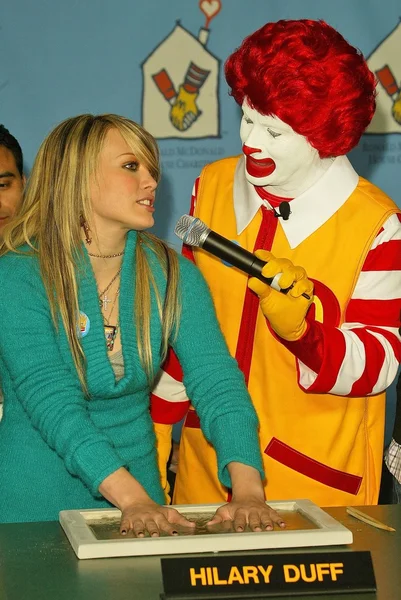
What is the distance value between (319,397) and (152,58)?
159 cm

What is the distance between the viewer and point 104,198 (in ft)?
5.68

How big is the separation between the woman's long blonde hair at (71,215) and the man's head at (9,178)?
75 cm

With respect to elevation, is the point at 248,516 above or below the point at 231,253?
below

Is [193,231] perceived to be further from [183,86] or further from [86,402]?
[183,86]

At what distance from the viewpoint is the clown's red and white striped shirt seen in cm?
173

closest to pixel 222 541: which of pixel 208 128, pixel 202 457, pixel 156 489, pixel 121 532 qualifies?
pixel 121 532

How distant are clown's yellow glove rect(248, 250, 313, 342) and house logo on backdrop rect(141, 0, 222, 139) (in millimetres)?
1520

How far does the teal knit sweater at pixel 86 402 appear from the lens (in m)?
1.55

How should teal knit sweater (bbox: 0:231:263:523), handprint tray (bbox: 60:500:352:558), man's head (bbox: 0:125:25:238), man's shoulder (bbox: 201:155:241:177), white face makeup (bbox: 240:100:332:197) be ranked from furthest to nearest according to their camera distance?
man's head (bbox: 0:125:25:238)
man's shoulder (bbox: 201:155:241:177)
white face makeup (bbox: 240:100:332:197)
teal knit sweater (bbox: 0:231:263:523)
handprint tray (bbox: 60:500:352:558)

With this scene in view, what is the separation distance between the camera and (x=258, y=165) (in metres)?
1.84

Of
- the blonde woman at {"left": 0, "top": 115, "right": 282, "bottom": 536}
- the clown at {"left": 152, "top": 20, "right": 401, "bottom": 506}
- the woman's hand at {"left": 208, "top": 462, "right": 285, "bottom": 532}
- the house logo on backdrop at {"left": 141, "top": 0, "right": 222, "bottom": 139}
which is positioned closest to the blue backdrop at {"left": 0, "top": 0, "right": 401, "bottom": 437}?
the house logo on backdrop at {"left": 141, "top": 0, "right": 222, "bottom": 139}

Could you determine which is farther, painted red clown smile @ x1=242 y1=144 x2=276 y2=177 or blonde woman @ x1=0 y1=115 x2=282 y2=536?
painted red clown smile @ x1=242 y1=144 x2=276 y2=177


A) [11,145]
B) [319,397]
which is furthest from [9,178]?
[319,397]

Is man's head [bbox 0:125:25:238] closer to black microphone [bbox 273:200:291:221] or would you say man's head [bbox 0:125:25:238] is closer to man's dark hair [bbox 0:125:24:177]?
man's dark hair [bbox 0:125:24:177]
